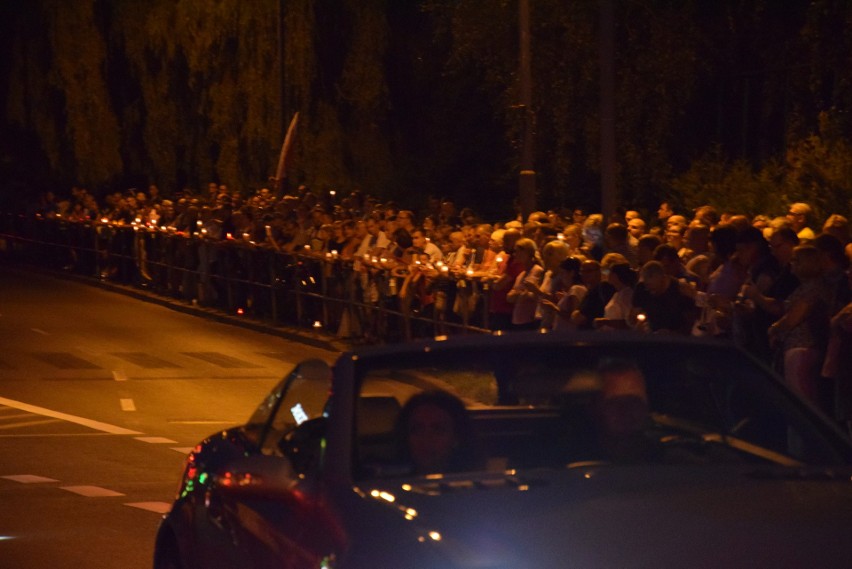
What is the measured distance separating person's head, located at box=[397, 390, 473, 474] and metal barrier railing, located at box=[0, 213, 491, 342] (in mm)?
13116

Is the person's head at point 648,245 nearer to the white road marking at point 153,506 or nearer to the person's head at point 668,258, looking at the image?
the person's head at point 668,258

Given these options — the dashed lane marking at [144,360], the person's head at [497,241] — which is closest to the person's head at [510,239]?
the person's head at [497,241]

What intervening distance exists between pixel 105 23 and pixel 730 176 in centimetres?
2054

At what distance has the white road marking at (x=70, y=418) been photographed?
15602 millimetres

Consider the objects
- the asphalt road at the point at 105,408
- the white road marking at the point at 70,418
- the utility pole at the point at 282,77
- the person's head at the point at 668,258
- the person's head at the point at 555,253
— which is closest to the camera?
the asphalt road at the point at 105,408

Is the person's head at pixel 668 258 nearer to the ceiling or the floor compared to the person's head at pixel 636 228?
nearer to the ceiling

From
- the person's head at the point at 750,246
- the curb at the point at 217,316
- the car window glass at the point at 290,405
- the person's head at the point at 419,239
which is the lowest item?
the curb at the point at 217,316

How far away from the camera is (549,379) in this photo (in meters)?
5.31

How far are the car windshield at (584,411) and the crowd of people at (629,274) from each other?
3.73ft

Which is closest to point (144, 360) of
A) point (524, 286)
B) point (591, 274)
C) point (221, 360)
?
point (221, 360)

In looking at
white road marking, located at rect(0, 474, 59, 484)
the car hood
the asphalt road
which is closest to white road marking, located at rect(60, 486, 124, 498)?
the asphalt road

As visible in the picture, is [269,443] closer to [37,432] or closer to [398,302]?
[37,432]


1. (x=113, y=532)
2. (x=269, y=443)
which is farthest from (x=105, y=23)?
(x=269, y=443)

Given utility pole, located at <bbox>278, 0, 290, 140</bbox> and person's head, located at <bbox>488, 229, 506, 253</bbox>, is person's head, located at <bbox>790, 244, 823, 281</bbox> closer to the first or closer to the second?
person's head, located at <bbox>488, 229, 506, 253</bbox>
